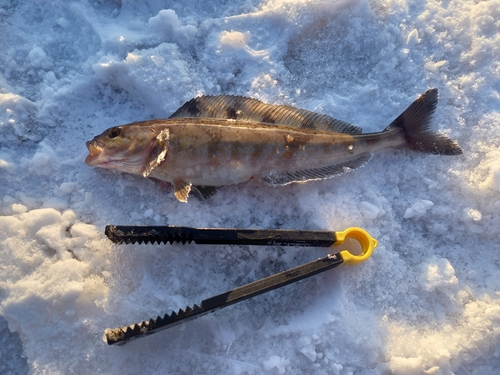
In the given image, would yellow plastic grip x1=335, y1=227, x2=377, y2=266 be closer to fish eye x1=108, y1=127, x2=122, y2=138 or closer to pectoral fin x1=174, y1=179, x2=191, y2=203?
pectoral fin x1=174, y1=179, x2=191, y2=203

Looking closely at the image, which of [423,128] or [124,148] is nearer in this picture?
[124,148]

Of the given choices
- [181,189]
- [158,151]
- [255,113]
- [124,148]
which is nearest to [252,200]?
[181,189]

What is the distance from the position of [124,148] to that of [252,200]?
1157 mm

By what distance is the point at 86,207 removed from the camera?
10.2 feet

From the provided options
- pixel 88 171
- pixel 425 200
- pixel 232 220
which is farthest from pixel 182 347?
pixel 425 200

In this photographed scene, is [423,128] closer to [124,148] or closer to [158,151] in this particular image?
[158,151]

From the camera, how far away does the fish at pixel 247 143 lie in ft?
10.0

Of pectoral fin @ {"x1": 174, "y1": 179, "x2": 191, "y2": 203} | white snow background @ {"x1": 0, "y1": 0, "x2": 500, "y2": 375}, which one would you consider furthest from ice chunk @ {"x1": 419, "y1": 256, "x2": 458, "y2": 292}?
pectoral fin @ {"x1": 174, "y1": 179, "x2": 191, "y2": 203}

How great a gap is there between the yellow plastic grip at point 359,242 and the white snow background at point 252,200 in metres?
0.15

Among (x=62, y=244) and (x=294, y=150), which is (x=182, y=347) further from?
(x=294, y=150)

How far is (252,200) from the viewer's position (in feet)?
10.4

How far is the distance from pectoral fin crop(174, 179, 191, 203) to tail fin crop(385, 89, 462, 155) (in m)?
1.81

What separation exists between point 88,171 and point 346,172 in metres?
2.24

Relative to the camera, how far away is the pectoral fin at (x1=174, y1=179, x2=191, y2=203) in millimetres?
2990
